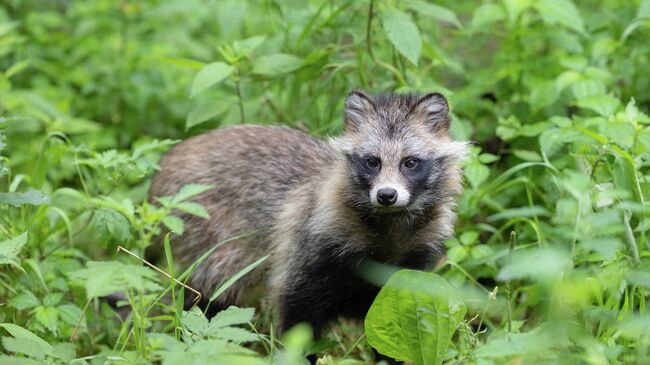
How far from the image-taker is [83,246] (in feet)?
22.1

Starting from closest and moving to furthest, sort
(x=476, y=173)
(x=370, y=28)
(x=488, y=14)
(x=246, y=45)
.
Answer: (x=476, y=173)
(x=246, y=45)
(x=370, y=28)
(x=488, y=14)

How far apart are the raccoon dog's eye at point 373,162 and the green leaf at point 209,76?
4.15 feet

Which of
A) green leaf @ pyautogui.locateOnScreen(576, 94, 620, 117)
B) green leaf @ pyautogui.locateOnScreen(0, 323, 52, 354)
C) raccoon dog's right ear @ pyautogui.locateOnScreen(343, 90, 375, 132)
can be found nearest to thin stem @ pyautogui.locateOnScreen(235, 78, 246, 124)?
raccoon dog's right ear @ pyautogui.locateOnScreen(343, 90, 375, 132)

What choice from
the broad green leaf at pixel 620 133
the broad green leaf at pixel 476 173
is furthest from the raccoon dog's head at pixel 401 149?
the broad green leaf at pixel 620 133

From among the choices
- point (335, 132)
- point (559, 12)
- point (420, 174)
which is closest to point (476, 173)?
point (420, 174)

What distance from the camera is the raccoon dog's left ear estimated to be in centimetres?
509

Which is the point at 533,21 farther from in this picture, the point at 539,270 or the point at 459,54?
the point at 539,270

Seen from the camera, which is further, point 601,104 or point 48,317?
point 601,104

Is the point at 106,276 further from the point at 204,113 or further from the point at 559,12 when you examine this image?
the point at 559,12

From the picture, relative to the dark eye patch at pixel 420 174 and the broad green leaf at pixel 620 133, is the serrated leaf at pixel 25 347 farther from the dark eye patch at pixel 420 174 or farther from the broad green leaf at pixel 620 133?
the broad green leaf at pixel 620 133

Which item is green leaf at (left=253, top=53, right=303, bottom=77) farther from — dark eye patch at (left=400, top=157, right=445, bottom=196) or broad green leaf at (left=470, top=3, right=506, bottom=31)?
dark eye patch at (left=400, top=157, right=445, bottom=196)

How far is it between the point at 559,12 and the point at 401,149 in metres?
2.18

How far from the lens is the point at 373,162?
496 centimetres

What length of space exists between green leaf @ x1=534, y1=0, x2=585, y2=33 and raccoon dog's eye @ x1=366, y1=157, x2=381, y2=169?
86.1 inches
